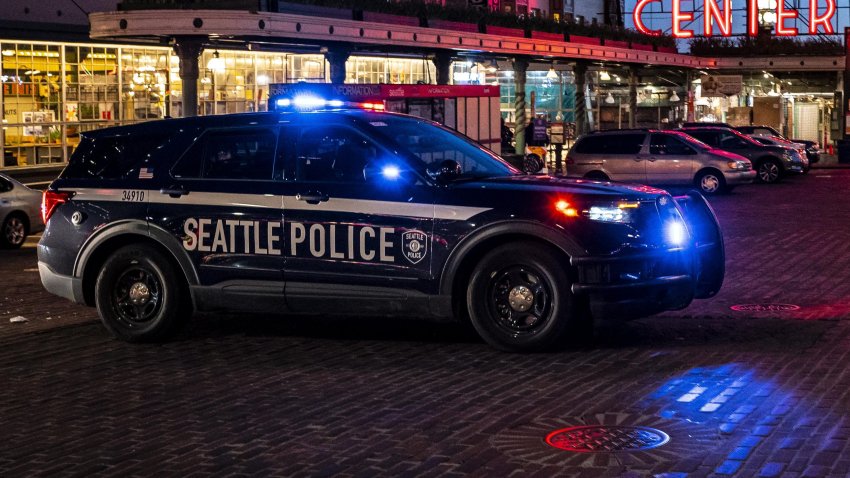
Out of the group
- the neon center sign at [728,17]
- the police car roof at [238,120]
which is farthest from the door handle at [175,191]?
the neon center sign at [728,17]

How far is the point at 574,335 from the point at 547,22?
34.6 m

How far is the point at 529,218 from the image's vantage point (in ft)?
32.3

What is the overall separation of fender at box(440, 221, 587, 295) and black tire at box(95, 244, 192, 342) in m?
2.23

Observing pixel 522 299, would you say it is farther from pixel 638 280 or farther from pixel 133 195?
pixel 133 195

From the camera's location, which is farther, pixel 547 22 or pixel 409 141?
pixel 547 22

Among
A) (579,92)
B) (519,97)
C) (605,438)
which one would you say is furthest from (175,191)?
(579,92)

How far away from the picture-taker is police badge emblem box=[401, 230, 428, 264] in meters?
10.1

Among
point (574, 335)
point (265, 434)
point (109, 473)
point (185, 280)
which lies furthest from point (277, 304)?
point (109, 473)

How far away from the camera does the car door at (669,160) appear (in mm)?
31469

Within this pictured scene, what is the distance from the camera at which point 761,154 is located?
37.1 meters

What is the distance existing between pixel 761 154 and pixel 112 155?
28.3 metres

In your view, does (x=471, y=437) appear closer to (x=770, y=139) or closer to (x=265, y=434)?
(x=265, y=434)

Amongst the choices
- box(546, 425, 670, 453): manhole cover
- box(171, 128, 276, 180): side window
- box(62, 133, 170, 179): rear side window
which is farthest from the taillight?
box(546, 425, 670, 453): manhole cover

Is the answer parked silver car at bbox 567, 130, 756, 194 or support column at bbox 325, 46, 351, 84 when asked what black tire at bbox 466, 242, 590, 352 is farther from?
support column at bbox 325, 46, 351, 84
